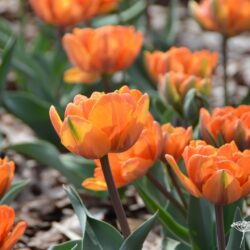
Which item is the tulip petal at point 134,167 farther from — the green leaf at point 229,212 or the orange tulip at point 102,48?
the orange tulip at point 102,48

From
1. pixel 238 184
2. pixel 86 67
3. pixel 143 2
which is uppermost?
pixel 238 184

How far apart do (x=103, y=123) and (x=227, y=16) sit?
1245 millimetres

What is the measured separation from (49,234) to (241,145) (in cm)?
76

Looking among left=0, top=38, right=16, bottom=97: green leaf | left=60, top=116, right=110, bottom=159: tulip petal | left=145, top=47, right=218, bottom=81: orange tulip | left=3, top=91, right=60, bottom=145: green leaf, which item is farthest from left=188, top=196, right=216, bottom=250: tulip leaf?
Result: left=3, top=91, right=60, bottom=145: green leaf

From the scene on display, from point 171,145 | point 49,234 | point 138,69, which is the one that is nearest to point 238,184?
point 171,145

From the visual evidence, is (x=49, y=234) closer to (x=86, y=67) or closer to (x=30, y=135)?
(x=86, y=67)

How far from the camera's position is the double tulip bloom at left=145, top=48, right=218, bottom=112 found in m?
2.17

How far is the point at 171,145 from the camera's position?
1.73 metres

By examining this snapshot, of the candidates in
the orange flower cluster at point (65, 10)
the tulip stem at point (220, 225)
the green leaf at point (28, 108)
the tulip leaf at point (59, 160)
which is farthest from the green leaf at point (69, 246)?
the orange flower cluster at point (65, 10)

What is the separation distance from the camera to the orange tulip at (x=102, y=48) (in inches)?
93.2

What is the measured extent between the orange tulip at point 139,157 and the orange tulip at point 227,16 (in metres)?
0.95

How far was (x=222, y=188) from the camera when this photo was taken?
1.43m

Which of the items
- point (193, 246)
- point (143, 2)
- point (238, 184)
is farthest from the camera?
point (143, 2)

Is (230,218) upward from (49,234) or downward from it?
upward
